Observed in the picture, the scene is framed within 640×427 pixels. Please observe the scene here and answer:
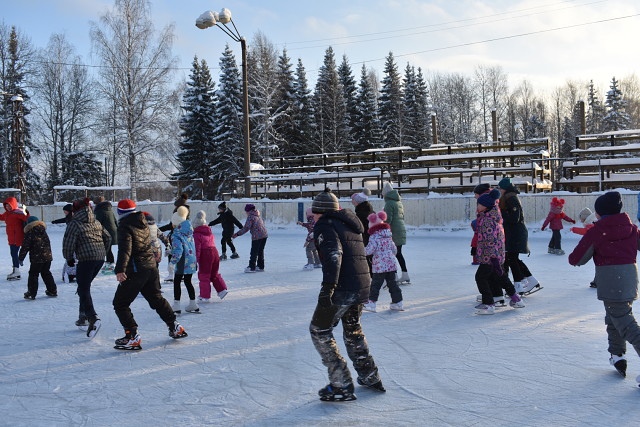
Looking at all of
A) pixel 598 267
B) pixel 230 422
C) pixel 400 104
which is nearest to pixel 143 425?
pixel 230 422

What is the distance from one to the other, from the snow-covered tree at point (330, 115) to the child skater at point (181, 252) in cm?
3553

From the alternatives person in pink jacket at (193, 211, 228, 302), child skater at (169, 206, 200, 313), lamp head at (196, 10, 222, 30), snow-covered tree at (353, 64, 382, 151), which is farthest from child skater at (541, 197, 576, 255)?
snow-covered tree at (353, 64, 382, 151)

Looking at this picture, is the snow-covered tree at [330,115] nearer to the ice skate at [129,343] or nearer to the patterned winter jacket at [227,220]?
the patterned winter jacket at [227,220]

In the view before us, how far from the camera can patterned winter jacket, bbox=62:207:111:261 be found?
6.25 meters

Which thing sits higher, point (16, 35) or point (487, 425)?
point (16, 35)

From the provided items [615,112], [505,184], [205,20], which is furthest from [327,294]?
[615,112]

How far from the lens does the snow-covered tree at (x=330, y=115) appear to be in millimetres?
43375

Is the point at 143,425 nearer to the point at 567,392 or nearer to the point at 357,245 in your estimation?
the point at 357,245

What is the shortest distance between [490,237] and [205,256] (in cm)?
371

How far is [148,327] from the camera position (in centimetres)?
657

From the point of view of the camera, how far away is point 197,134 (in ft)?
129

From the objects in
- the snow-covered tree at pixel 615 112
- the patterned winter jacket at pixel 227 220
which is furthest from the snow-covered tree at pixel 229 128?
the snow-covered tree at pixel 615 112

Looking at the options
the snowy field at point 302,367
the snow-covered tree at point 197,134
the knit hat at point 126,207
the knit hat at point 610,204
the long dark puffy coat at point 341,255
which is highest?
the snow-covered tree at point 197,134

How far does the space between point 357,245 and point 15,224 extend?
8.12 m
